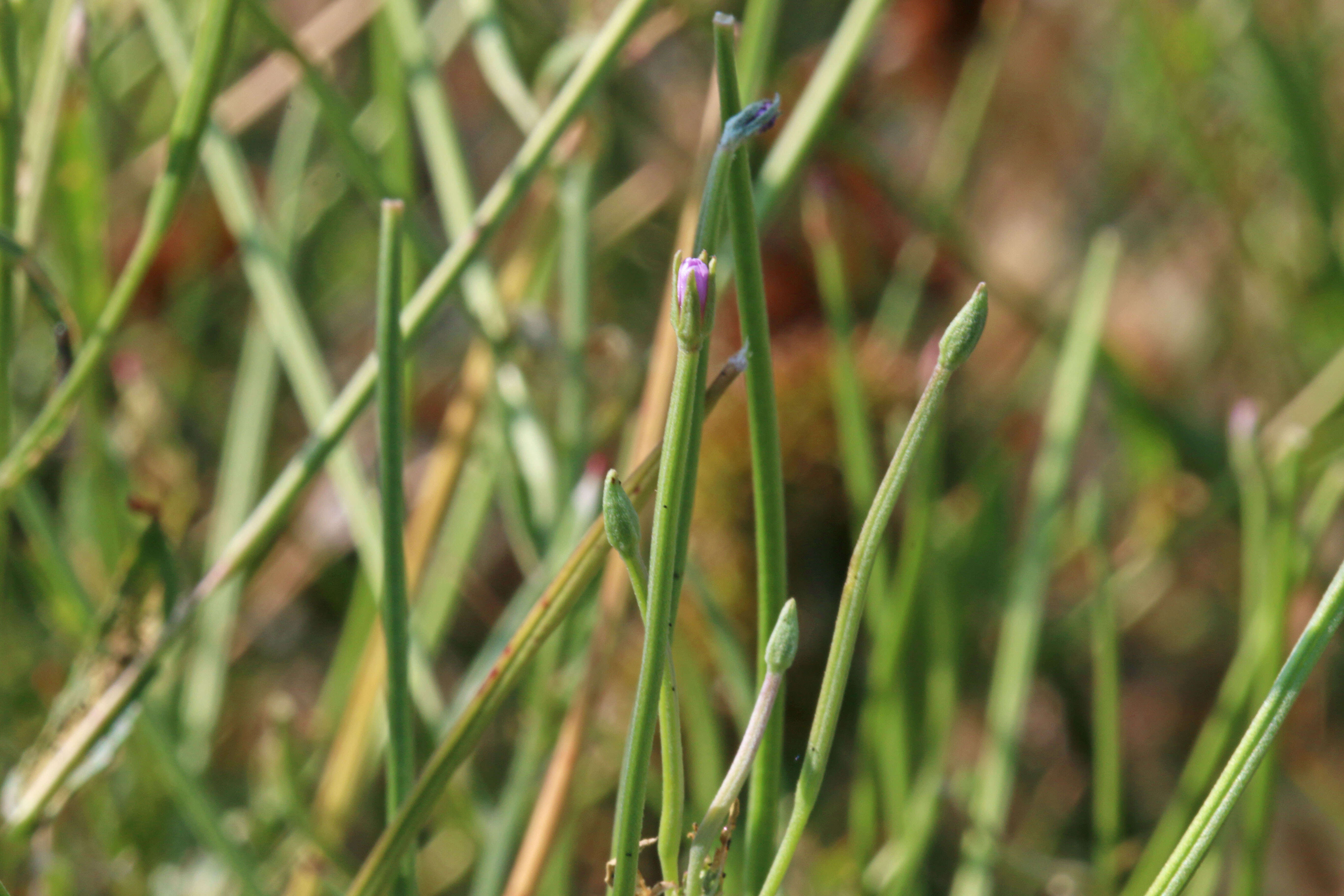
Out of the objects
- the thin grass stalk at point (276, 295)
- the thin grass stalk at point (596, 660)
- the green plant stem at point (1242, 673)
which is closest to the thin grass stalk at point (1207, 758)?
the green plant stem at point (1242, 673)

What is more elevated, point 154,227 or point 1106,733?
point 154,227

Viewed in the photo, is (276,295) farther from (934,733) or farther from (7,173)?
(934,733)

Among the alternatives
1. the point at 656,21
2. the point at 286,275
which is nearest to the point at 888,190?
the point at 656,21

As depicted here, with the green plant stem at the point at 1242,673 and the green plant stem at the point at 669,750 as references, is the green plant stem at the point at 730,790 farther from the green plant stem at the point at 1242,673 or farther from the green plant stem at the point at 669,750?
the green plant stem at the point at 1242,673

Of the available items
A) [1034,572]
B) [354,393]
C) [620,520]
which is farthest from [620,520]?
[1034,572]

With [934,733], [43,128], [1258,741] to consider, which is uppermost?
[43,128]

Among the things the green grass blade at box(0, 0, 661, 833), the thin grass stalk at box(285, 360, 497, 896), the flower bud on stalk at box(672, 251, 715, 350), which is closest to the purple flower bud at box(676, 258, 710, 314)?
the flower bud on stalk at box(672, 251, 715, 350)

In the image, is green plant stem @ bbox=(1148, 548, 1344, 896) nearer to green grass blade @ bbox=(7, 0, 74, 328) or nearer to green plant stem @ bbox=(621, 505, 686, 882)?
green plant stem @ bbox=(621, 505, 686, 882)
